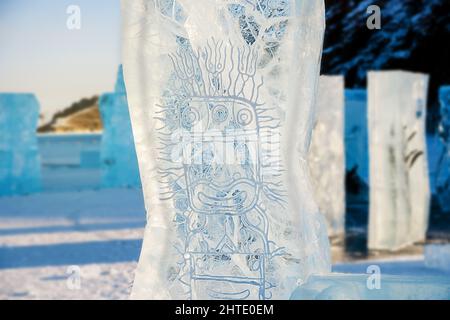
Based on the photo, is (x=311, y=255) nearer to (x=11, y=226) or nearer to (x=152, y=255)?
(x=152, y=255)

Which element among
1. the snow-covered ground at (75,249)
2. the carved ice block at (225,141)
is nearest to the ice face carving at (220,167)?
the carved ice block at (225,141)

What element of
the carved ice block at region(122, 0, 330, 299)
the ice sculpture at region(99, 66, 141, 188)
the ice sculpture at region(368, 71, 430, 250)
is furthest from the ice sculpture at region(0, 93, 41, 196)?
the carved ice block at region(122, 0, 330, 299)

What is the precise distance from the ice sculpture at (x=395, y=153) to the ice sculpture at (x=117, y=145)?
3062mm

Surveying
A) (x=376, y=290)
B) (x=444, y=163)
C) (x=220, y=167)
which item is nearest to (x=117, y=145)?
(x=444, y=163)

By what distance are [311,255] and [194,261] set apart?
32 centimetres

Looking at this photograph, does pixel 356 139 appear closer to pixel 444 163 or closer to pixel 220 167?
pixel 444 163

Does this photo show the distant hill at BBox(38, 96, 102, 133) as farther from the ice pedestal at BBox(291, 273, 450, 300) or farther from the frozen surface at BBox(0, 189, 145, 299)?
the ice pedestal at BBox(291, 273, 450, 300)

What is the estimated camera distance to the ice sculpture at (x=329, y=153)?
4.09m

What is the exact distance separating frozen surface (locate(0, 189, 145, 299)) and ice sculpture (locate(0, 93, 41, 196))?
155 millimetres

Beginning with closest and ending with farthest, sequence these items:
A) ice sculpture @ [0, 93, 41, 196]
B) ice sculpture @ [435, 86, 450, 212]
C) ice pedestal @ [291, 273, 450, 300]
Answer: ice pedestal @ [291, 273, 450, 300] → ice sculpture @ [435, 86, 450, 212] → ice sculpture @ [0, 93, 41, 196]

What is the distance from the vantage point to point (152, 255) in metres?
1.99

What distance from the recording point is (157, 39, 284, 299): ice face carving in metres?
1.89

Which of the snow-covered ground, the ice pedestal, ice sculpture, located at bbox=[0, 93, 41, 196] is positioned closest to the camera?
the ice pedestal

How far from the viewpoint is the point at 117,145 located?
21.4ft
